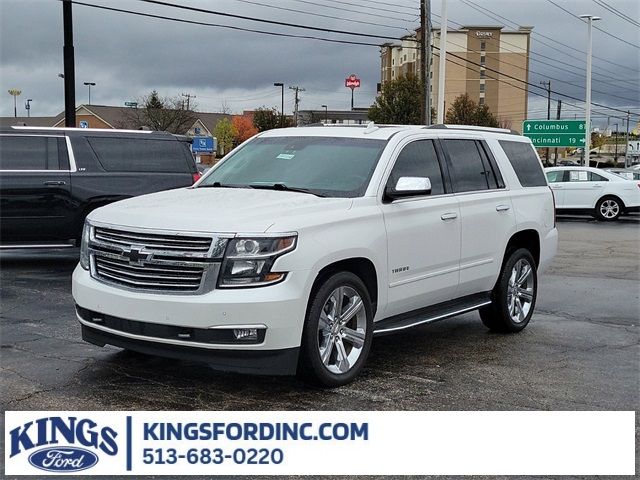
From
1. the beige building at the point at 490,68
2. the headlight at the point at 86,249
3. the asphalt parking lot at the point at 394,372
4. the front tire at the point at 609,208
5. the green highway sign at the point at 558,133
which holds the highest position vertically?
the beige building at the point at 490,68

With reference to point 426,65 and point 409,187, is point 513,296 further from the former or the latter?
point 426,65

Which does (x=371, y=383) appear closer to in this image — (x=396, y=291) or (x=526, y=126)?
(x=396, y=291)

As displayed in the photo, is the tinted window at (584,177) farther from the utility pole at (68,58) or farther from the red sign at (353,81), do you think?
the red sign at (353,81)

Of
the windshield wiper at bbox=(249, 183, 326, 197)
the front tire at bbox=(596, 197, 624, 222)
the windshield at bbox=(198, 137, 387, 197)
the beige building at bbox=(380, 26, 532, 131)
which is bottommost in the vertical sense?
the front tire at bbox=(596, 197, 624, 222)

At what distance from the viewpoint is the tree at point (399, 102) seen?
47.8m

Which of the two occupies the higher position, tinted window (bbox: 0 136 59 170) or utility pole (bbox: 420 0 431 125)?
utility pole (bbox: 420 0 431 125)

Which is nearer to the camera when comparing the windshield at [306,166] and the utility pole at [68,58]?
the windshield at [306,166]

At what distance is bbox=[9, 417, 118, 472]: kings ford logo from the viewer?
438 cm

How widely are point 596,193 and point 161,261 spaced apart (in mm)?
21155

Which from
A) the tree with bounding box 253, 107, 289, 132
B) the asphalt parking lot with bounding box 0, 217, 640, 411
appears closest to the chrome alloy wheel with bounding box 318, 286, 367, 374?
the asphalt parking lot with bounding box 0, 217, 640, 411

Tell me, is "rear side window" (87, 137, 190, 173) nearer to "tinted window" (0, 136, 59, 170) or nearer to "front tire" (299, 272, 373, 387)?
"tinted window" (0, 136, 59, 170)

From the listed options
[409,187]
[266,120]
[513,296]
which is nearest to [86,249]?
[409,187]

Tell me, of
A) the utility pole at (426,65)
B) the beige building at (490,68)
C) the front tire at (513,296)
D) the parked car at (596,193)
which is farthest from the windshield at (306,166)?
the beige building at (490,68)

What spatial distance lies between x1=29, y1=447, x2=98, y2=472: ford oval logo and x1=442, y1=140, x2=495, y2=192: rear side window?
4.11m
